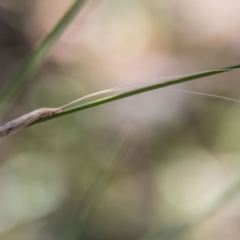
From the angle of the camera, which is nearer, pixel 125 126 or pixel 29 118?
pixel 29 118

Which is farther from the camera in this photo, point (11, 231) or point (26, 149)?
point (26, 149)

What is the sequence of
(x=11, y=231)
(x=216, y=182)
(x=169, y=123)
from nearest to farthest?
(x=11, y=231), (x=216, y=182), (x=169, y=123)

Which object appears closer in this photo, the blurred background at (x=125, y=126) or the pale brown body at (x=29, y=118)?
the pale brown body at (x=29, y=118)

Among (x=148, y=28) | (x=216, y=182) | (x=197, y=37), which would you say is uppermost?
(x=148, y=28)

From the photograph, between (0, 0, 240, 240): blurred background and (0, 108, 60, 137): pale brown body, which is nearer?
(0, 108, 60, 137): pale brown body

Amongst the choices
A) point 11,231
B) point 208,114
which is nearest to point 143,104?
point 208,114

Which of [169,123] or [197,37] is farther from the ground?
[197,37]

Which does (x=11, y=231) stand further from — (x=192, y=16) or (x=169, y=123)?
(x=192, y=16)

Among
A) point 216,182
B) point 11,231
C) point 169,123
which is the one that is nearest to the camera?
point 11,231
